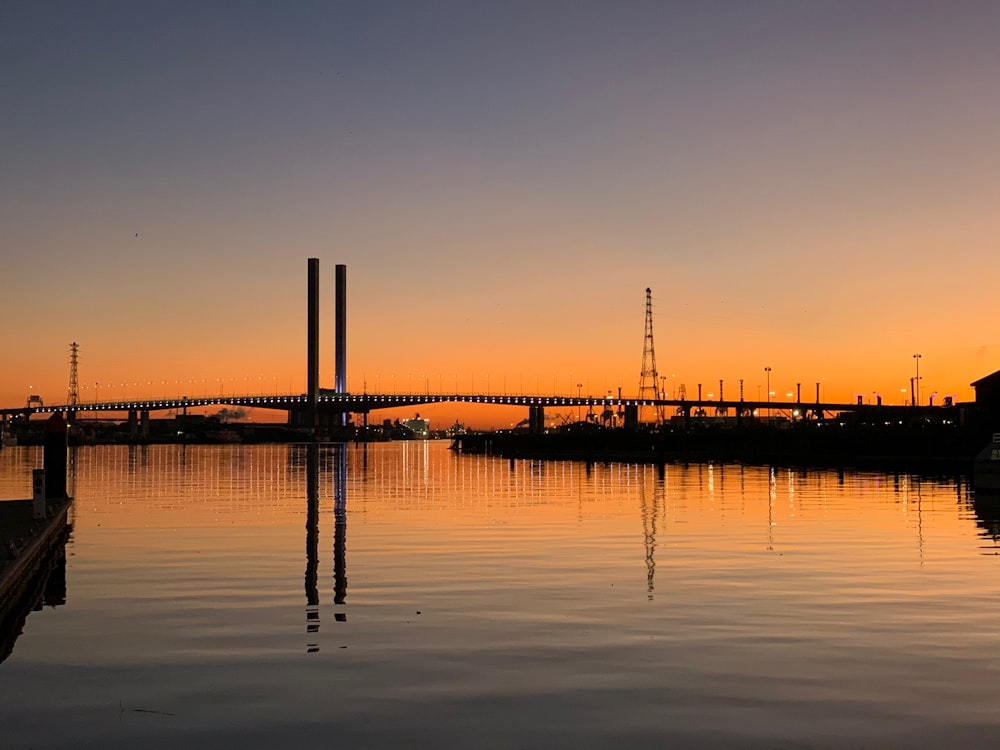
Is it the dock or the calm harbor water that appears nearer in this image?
the calm harbor water

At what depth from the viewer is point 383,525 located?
127 ft

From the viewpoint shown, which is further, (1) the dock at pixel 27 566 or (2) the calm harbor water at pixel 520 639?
(1) the dock at pixel 27 566

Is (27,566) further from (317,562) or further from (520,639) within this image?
(520,639)

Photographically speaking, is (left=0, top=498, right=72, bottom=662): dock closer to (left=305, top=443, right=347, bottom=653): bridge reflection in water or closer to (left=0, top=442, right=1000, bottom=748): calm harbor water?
(left=0, top=442, right=1000, bottom=748): calm harbor water

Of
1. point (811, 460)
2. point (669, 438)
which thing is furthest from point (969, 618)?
point (669, 438)

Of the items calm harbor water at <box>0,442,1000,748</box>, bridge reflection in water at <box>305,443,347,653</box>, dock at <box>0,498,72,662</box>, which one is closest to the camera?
calm harbor water at <box>0,442,1000,748</box>

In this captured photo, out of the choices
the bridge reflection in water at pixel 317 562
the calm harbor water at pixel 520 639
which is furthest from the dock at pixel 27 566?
the bridge reflection in water at pixel 317 562

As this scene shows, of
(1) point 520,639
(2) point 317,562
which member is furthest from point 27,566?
(1) point 520,639

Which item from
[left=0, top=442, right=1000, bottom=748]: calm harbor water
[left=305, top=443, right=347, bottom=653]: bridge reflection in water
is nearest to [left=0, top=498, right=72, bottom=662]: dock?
[left=0, top=442, right=1000, bottom=748]: calm harbor water

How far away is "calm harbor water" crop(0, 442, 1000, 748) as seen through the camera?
12.0 m

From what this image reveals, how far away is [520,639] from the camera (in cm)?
1686

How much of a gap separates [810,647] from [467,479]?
2503 inches

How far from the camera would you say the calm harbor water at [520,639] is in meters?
12.0

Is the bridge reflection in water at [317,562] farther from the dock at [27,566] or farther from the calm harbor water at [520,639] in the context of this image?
the dock at [27,566]
